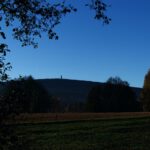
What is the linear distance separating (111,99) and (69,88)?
44.9 meters

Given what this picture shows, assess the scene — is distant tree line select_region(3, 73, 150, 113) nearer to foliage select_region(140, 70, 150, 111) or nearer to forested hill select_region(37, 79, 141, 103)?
foliage select_region(140, 70, 150, 111)

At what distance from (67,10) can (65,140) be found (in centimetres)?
1807

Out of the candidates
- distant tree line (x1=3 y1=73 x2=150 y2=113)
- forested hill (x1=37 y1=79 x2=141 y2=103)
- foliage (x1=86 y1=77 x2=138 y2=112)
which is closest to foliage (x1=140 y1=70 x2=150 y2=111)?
distant tree line (x1=3 y1=73 x2=150 y2=113)

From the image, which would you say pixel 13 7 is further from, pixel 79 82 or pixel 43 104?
pixel 79 82

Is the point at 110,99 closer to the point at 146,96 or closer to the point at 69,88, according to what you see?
the point at 146,96

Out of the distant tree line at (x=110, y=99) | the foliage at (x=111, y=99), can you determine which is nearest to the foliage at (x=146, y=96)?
the distant tree line at (x=110, y=99)

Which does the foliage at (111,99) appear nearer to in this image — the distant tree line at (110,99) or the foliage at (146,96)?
the distant tree line at (110,99)

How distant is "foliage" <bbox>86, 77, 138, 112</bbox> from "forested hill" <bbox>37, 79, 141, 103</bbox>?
28146 millimetres

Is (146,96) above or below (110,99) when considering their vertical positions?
above

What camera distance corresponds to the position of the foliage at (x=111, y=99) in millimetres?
100688

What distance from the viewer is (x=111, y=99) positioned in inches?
3979

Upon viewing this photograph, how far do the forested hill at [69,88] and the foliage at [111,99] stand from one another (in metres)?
28.1

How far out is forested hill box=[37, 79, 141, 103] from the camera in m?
136

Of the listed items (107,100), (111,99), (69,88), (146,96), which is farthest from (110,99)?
(69,88)
